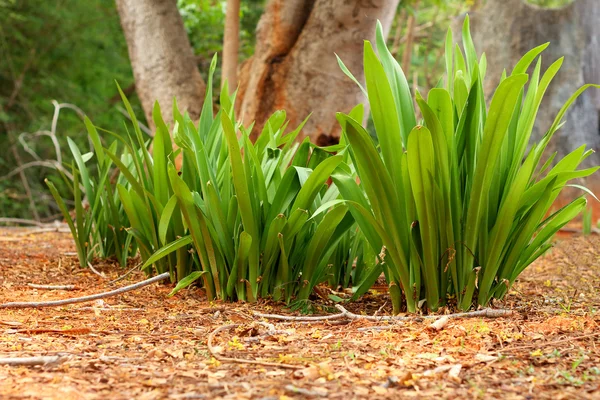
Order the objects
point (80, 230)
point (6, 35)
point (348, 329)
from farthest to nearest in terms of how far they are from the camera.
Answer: point (6, 35) → point (80, 230) → point (348, 329)

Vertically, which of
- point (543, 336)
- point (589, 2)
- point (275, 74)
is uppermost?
point (589, 2)

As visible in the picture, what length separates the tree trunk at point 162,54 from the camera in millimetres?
3947

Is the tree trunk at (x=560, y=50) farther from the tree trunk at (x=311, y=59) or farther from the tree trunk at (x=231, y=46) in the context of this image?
the tree trunk at (x=231, y=46)

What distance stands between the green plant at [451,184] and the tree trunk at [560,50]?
4301 millimetres

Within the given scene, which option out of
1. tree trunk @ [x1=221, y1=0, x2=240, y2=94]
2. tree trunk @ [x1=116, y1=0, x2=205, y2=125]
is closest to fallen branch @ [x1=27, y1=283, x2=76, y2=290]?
tree trunk @ [x1=221, y1=0, x2=240, y2=94]

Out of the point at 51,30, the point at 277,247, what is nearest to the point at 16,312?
the point at 277,247

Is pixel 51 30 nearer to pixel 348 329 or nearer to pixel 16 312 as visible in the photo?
pixel 16 312

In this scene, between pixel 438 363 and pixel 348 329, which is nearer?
pixel 438 363

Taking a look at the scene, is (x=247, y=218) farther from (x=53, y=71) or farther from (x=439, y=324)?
(x=53, y=71)

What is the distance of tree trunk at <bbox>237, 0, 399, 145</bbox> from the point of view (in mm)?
3520

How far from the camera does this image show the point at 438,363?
118 cm

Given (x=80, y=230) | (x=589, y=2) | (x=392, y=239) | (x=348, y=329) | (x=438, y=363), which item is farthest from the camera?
(x=589, y=2)

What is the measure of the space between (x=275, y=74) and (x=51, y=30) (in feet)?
14.8

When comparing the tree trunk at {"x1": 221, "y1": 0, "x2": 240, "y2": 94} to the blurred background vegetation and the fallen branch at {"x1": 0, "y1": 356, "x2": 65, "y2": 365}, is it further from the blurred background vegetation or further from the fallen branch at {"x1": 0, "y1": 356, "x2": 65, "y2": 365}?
the blurred background vegetation
